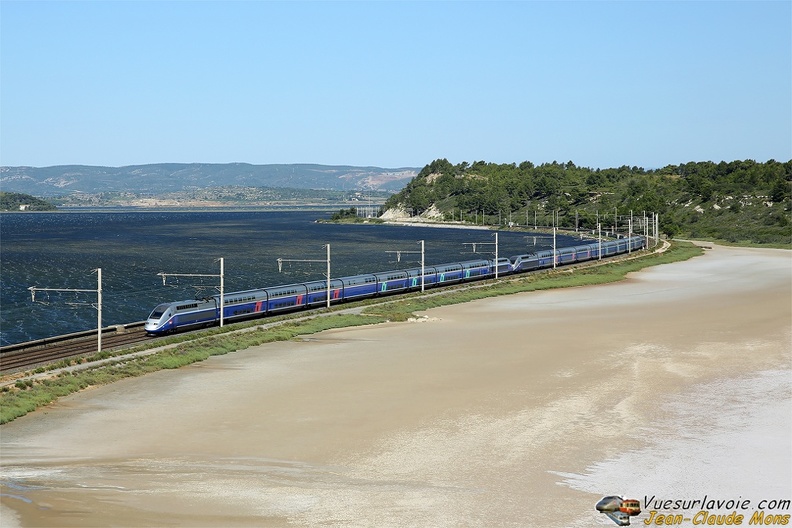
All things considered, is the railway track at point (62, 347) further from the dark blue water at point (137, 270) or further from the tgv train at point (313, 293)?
the dark blue water at point (137, 270)

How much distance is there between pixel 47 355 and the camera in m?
53.0

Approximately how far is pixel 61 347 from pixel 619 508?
42.1 meters

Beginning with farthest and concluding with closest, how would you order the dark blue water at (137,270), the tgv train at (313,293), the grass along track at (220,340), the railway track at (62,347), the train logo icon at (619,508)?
the dark blue water at (137,270) < the tgv train at (313,293) < the railway track at (62,347) < the grass along track at (220,340) < the train logo icon at (619,508)

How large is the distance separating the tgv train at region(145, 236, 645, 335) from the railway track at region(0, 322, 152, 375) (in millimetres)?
2674

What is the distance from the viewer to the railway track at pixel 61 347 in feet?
166

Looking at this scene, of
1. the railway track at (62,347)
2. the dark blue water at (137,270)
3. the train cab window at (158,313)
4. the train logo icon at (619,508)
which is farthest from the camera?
the dark blue water at (137,270)

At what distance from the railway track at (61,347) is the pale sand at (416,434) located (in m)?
9.51

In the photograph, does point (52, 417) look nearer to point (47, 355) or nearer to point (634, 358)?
point (47, 355)

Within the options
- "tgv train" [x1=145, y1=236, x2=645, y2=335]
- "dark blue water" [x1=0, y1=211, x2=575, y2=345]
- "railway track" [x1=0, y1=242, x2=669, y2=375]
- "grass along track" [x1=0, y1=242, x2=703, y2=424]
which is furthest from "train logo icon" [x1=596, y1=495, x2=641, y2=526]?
"tgv train" [x1=145, y1=236, x2=645, y2=335]

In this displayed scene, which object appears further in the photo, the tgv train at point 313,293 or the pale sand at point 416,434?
the tgv train at point 313,293

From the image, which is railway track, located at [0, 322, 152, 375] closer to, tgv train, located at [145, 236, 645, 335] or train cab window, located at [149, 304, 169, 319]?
train cab window, located at [149, 304, 169, 319]

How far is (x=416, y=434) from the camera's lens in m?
33.2

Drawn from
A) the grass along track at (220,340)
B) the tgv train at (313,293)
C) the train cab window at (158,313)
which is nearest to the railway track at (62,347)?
the train cab window at (158,313)

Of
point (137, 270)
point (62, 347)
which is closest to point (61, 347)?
point (62, 347)
